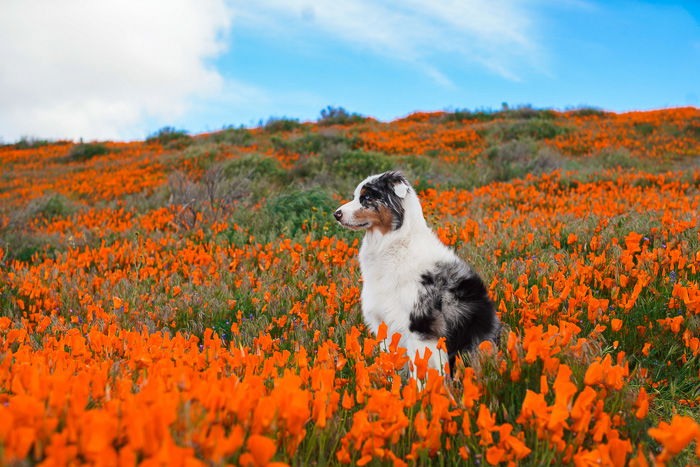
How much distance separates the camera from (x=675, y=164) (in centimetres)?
1585

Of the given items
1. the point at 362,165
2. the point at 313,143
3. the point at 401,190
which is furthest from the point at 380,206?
the point at 313,143

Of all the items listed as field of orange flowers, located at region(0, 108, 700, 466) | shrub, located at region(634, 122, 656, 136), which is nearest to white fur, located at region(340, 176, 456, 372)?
field of orange flowers, located at region(0, 108, 700, 466)

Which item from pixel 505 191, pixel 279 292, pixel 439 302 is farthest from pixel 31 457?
pixel 505 191

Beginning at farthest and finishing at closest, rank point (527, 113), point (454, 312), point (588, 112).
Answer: point (588, 112) < point (527, 113) < point (454, 312)

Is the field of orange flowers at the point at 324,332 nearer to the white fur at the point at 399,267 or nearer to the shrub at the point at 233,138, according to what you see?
the white fur at the point at 399,267

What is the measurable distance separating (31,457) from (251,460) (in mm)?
588

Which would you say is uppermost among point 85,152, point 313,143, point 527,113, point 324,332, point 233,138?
point 527,113

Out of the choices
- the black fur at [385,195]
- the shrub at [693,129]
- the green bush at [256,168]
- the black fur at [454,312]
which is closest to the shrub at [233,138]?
the green bush at [256,168]

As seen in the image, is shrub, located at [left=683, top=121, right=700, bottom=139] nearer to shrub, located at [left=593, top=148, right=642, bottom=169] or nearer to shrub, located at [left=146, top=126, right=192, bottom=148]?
shrub, located at [left=593, top=148, right=642, bottom=169]

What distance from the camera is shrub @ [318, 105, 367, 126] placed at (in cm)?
2789

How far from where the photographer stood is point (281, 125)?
26.5 meters

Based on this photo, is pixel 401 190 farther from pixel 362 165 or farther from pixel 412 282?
pixel 362 165

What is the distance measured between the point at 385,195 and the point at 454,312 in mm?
1144

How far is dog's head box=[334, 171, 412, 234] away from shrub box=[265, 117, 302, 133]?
23129 millimetres
